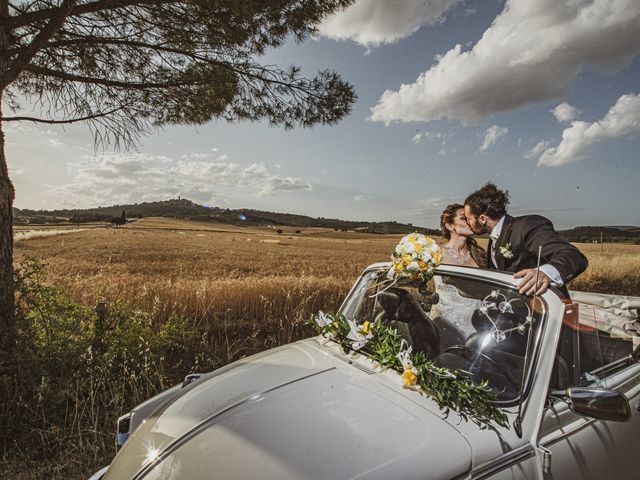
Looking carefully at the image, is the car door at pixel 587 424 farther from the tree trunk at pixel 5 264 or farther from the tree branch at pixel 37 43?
the tree branch at pixel 37 43

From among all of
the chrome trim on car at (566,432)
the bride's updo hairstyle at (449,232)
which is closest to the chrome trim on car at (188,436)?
the chrome trim on car at (566,432)

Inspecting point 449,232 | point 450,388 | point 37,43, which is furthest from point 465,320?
point 37,43

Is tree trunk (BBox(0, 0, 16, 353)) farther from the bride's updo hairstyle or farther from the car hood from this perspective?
the bride's updo hairstyle

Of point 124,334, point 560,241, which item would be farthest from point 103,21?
point 560,241

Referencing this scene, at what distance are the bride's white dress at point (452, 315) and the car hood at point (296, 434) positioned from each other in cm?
96

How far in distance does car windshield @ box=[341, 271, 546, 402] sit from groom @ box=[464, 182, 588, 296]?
0.75ft

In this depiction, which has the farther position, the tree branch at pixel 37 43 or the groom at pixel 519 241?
the tree branch at pixel 37 43

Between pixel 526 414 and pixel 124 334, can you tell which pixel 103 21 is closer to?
pixel 124 334

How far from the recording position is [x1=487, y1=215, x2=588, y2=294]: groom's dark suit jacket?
2.46 m

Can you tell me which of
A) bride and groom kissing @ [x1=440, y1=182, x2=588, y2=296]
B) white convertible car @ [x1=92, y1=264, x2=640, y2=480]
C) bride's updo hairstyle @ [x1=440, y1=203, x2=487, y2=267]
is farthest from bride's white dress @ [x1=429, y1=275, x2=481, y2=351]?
bride's updo hairstyle @ [x1=440, y1=203, x2=487, y2=267]

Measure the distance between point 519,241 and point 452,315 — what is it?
99 cm

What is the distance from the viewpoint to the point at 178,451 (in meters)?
1.54

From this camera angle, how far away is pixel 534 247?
2975 millimetres

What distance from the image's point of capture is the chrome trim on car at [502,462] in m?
1.38
